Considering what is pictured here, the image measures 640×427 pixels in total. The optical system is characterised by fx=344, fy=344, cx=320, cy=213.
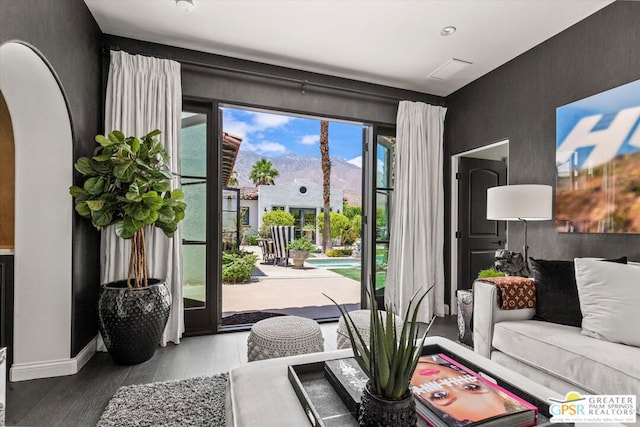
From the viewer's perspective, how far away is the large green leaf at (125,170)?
2.43 meters

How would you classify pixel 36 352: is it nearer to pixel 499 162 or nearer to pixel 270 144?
pixel 499 162

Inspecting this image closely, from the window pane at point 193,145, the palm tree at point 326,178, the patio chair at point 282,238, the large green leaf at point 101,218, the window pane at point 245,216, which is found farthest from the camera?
the window pane at point 245,216

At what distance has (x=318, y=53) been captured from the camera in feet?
11.0

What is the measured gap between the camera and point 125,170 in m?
2.44

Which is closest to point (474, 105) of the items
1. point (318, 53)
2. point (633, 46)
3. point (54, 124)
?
point (633, 46)

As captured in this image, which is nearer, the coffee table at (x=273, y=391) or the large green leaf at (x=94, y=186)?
the coffee table at (x=273, y=391)

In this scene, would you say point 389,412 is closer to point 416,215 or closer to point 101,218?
point 101,218

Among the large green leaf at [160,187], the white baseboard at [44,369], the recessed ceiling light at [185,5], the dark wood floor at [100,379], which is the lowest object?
the dark wood floor at [100,379]

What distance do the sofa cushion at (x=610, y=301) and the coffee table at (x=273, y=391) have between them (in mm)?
897

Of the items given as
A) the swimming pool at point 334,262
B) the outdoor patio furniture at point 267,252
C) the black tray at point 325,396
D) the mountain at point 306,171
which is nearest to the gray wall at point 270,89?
the black tray at point 325,396

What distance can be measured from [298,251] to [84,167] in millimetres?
6564

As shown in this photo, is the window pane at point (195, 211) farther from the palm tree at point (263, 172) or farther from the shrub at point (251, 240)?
the palm tree at point (263, 172)

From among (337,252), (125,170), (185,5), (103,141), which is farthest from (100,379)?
(337,252)

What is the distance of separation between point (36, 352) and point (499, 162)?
500 cm
